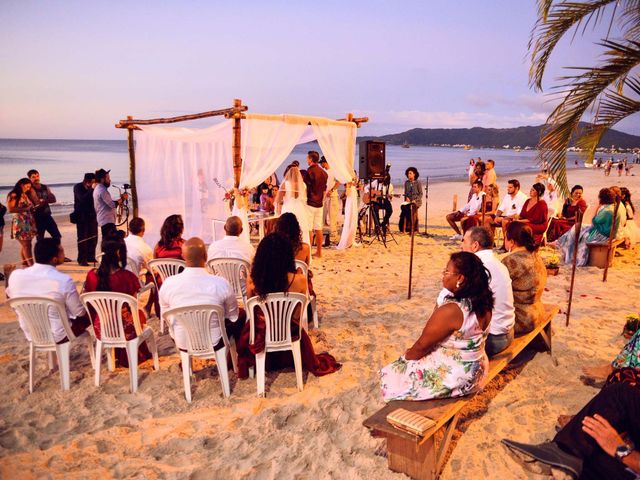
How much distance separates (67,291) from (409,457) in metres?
2.87

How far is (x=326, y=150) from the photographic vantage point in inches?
340

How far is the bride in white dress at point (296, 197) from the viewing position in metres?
8.14

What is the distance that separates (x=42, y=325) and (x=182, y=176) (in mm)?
5651

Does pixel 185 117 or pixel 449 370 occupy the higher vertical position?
pixel 185 117

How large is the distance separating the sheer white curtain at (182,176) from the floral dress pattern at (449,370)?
605cm

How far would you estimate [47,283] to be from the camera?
12.2ft

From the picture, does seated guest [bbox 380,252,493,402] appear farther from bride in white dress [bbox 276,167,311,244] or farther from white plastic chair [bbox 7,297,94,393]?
bride in white dress [bbox 276,167,311,244]

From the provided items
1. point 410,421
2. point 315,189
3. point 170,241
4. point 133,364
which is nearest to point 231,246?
point 170,241

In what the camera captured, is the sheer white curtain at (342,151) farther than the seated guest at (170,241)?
Yes

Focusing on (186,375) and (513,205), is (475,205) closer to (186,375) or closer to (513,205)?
(513,205)

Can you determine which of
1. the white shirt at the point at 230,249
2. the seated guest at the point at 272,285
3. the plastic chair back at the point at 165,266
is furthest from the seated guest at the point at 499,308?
the plastic chair back at the point at 165,266

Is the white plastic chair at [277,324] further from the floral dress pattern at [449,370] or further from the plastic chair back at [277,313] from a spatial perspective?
the floral dress pattern at [449,370]

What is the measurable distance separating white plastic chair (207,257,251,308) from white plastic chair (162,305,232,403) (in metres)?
1.26

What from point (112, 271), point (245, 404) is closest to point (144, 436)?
point (245, 404)
